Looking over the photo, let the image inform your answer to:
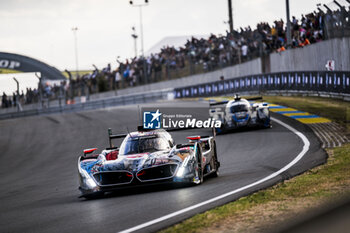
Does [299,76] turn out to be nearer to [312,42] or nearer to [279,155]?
[312,42]

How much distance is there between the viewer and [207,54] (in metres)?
45.8

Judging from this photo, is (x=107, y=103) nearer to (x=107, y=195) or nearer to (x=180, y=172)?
(x=107, y=195)

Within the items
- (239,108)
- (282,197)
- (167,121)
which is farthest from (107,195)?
(239,108)

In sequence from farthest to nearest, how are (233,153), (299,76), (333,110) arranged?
(299,76) → (333,110) → (233,153)

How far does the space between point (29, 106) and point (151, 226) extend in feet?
170

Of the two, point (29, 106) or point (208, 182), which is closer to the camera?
point (208, 182)

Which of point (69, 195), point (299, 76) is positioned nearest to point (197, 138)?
point (69, 195)

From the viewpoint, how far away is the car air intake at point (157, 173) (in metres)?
10.7

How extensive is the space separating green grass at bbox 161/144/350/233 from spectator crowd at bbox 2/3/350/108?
18647 millimetres

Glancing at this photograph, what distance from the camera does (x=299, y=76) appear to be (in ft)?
112

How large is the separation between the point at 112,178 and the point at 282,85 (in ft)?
86.6

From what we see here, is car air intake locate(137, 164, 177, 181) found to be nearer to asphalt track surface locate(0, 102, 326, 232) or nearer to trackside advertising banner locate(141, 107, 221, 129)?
asphalt track surface locate(0, 102, 326, 232)

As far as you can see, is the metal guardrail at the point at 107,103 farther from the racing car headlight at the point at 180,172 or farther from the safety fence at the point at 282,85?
the racing car headlight at the point at 180,172

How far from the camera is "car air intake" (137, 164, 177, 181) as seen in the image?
1074 centimetres
